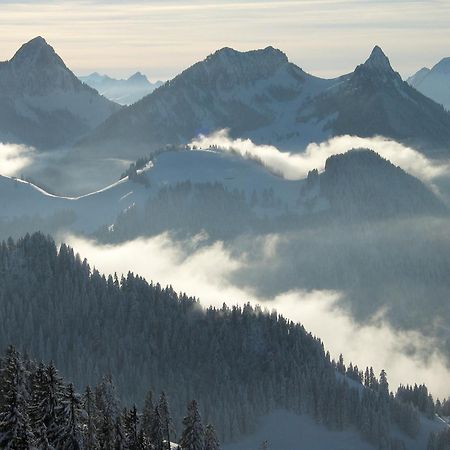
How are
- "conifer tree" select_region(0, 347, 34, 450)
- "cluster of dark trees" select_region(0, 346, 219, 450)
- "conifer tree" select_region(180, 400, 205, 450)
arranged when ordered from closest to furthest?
"conifer tree" select_region(0, 347, 34, 450) < "cluster of dark trees" select_region(0, 346, 219, 450) < "conifer tree" select_region(180, 400, 205, 450)

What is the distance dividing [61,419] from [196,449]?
101 ft

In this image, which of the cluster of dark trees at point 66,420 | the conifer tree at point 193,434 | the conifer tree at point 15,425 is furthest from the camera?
the conifer tree at point 193,434

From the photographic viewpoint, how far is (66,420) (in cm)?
10100

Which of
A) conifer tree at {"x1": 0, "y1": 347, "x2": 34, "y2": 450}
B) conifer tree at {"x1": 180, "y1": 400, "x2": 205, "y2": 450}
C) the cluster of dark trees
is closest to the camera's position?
conifer tree at {"x1": 0, "y1": 347, "x2": 34, "y2": 450}

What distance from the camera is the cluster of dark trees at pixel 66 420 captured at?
302ft

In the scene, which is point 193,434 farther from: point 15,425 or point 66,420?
point 15,425

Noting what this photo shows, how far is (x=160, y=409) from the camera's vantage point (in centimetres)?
12900

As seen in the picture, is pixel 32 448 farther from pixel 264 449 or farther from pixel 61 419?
pixel 264 449

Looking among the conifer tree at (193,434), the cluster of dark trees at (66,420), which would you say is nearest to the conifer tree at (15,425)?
the cluster of dark trees at (66,420)

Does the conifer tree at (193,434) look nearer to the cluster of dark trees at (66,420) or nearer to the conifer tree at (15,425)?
the cluster of dark trees at (66,420)

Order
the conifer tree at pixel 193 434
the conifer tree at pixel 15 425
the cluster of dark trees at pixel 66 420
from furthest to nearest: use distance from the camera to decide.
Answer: the conifer tree at pixel 193 434 → the cluster of dark trees at pixel 66 420 → the conifer tree at pixel 15 425

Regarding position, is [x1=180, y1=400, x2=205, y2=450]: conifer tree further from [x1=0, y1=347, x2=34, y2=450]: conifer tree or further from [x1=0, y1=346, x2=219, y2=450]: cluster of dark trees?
[x1=0, y1=347, x2=34, y2=450]: conifer tree

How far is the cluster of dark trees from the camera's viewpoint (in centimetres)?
9200

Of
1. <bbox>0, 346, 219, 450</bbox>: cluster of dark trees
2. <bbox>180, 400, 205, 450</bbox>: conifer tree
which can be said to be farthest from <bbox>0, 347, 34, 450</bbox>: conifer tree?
<bbox>180, 400, 205, 450</bbox>: conifer tree
